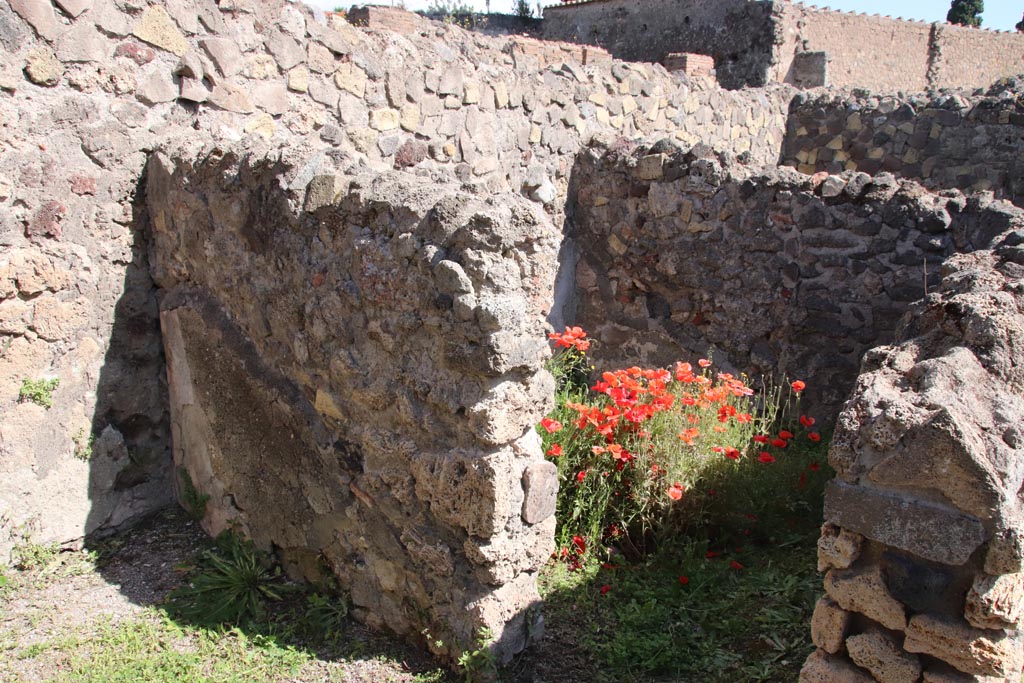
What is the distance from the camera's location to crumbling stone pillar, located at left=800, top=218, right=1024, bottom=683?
74.6 inches

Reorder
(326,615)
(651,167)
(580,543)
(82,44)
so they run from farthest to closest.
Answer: (651,167)
(580,543)
(82,44)
(326,615)

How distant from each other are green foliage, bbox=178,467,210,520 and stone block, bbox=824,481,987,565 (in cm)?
268

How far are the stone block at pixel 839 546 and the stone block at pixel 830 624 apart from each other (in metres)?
0.11

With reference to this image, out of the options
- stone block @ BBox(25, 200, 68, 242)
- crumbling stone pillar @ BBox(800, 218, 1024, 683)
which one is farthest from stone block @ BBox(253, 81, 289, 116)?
crumbling stone pillar @ BBox(800, 218, 1024, 683)

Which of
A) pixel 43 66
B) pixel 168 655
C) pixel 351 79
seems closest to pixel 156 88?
pixel 43 66

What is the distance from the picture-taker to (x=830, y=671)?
7.08ft

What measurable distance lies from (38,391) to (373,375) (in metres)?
1.50

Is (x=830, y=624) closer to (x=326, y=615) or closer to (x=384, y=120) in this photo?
(x=326, y=615)

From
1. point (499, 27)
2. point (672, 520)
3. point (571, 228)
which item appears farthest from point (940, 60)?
point (672, 520)

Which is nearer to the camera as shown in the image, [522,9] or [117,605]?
[117,605]

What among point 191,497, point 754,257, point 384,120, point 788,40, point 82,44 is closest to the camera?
point 82,44

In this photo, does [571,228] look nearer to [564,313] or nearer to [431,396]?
[564,313]

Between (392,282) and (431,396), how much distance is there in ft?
1.28

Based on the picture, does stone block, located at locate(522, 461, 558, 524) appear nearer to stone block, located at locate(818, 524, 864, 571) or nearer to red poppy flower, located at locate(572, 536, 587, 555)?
red poppy flower, located at locate(572, 536, 587, 555)
